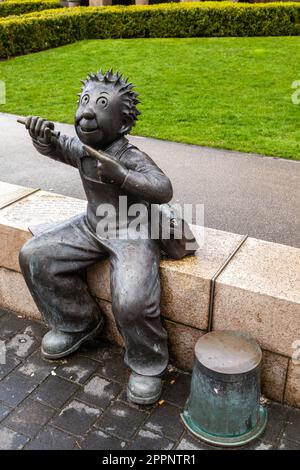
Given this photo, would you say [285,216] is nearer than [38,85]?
Yes

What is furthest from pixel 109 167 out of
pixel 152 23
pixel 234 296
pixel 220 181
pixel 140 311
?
pixel 152 23

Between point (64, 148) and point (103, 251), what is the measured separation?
2.65ft

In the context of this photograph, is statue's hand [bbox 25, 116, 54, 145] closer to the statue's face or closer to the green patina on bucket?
the statue's face

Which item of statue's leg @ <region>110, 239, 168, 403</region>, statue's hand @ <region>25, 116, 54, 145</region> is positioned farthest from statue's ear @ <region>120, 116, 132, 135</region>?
statue's leg @ <region>110, 239, 168, 403</region>

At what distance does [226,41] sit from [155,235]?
1384cm

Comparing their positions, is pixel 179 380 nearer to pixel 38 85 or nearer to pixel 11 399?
pixel 11 399

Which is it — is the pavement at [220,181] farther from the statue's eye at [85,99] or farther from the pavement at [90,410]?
the statue's eye at [85,99]

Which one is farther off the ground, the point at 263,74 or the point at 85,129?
the point at 85,129

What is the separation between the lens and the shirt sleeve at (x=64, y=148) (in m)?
3.89

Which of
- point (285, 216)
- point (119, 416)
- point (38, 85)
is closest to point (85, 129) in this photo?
point (119, 416)

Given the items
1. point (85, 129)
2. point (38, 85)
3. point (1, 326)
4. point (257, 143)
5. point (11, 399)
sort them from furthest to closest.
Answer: point (38, 85) < point (257, 143) < point (1, 326) < point (11, 399) < point (85, 129)

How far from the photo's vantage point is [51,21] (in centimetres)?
1669

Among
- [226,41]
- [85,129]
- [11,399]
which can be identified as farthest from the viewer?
[226,41]

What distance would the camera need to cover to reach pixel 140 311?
3578 millimetres
